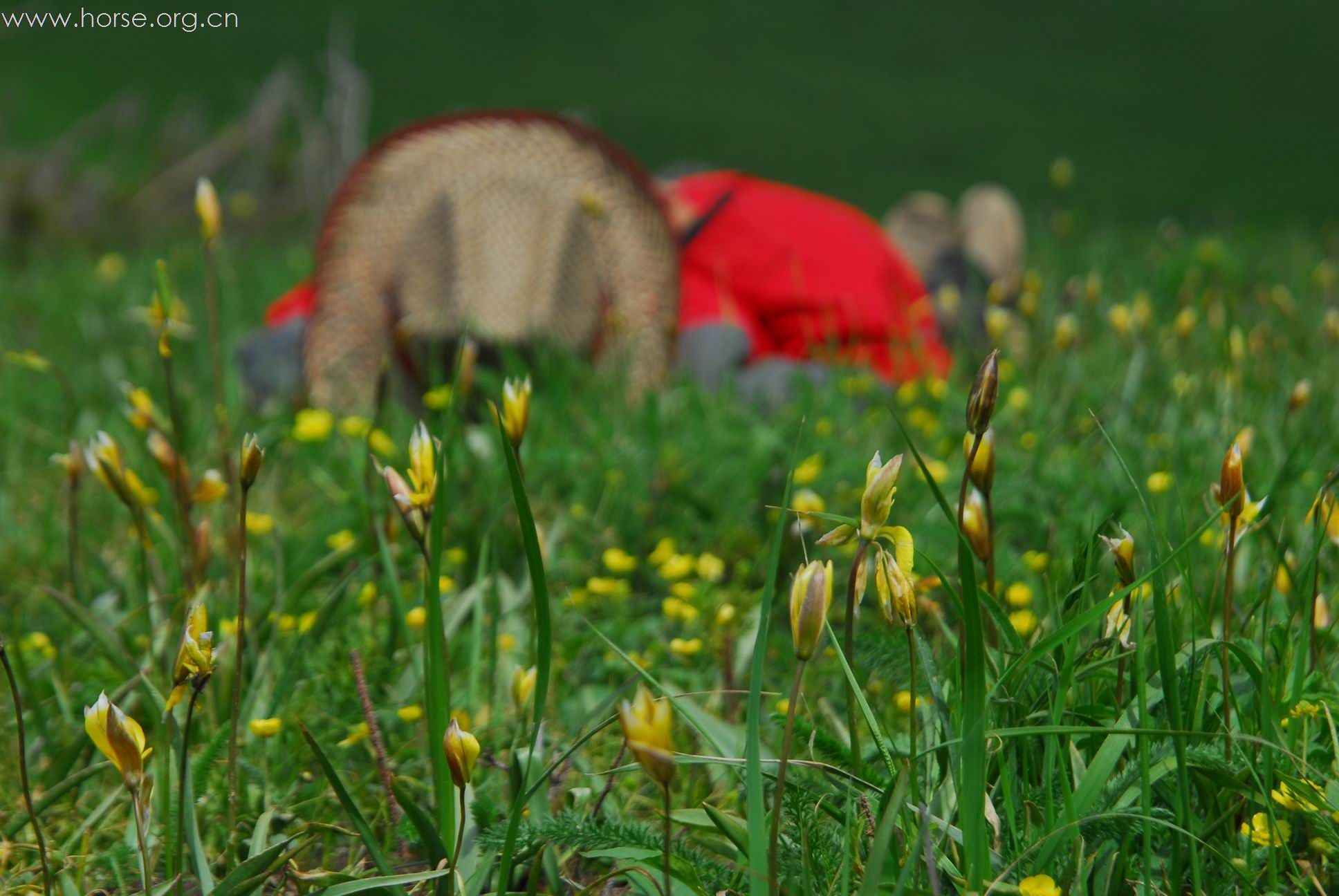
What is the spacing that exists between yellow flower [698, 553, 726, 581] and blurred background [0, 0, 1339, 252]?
4770 millimetres

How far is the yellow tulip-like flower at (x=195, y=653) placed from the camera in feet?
2.95

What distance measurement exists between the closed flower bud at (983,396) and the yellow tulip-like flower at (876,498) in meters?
0.09

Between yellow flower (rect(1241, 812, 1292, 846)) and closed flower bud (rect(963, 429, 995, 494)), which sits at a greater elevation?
closed flower bud (rect(963, 429, 995, 494))

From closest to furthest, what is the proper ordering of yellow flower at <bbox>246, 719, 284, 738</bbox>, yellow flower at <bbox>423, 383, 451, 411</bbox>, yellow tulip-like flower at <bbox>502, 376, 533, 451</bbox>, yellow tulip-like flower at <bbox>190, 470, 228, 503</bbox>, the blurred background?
yellow tulip-like flower at <bbox>502, 376, 533, 451</bbox> < yellow flower at <bbox>246, 719, 284, 738</bbox> < yellow tulip-like flower at <bbox>190, 470, 228, 503</bbox> < yellow flower at <bbox>423, 383, 451, 411</bbox> < the blurred background

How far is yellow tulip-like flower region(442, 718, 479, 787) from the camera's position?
3.02 feet

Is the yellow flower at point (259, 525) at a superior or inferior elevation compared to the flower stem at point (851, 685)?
inferior

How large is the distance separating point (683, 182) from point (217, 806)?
2996 mm

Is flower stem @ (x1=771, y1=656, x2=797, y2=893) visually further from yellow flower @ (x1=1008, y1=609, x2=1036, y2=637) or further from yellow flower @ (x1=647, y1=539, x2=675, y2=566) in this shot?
yellow flower @ (x1=647, y1=539, x2=675, y2=566)

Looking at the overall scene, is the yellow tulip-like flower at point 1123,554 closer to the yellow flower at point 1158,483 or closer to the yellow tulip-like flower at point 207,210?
the yellow flower at point 1158,483

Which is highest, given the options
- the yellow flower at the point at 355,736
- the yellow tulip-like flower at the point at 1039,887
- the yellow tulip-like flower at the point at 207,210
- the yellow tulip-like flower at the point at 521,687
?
the yellow tulip-like flower at the point at 207,210

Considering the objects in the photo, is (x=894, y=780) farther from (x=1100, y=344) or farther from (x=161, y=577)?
(x=1100, y=344)

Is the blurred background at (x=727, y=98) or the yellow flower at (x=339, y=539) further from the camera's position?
the blurred background at (x=727, y=98)

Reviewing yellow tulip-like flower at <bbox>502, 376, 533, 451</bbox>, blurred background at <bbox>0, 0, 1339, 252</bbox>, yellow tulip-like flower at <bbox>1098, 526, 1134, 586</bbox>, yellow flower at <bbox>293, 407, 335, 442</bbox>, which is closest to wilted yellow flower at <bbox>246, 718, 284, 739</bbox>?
yellow tulip-like flower at <bbox>502, 376, 533, 451</bbox>

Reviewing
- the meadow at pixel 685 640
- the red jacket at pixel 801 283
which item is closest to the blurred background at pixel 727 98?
the red jacket at pixel 801 283
